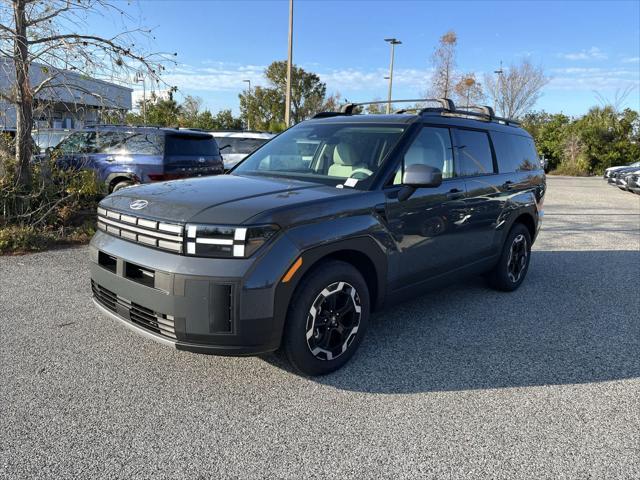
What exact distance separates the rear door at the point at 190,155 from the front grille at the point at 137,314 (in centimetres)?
558

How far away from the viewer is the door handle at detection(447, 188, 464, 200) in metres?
→ 4.26

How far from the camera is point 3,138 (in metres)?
7.57

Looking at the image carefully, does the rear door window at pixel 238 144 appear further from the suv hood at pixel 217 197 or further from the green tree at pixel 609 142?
the green tree at pixel 609 142

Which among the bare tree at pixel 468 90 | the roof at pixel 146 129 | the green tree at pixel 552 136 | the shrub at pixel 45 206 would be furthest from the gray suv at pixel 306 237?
the green tree at pixel 552 136

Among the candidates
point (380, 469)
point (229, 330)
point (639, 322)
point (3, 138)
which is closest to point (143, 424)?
point (229, 330)

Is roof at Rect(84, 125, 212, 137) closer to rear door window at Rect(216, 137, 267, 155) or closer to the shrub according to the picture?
the shrub

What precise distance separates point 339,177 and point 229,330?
5.11 feet

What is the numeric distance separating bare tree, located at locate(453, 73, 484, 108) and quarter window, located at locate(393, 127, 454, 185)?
26817mm

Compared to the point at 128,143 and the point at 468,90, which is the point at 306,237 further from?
the point at 468,90

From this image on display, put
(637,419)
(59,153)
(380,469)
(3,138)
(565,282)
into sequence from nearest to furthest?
(380,469), (637,419), (565,282), (3,138), (59,153)

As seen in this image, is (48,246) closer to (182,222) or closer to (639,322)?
(182,222)

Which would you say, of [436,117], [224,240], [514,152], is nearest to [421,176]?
[436,117]

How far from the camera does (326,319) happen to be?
3283mm

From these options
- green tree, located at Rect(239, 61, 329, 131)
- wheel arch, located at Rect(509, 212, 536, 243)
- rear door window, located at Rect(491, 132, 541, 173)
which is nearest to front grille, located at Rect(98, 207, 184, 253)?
rear door window, located at Rect(491, 132, 541, 173)
